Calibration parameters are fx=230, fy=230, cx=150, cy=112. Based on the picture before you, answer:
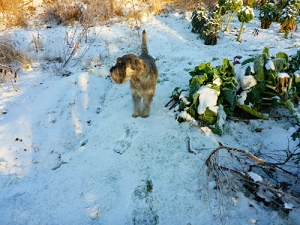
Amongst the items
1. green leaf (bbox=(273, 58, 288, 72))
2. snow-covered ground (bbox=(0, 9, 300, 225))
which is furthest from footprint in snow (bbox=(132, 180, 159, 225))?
green leaf (bbox=(273, 58, 288, 72))

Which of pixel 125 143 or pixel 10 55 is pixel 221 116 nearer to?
pixel 125 143

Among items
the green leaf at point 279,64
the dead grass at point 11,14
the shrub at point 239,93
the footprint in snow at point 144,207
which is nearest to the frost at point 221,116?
the shrub at point 239,93

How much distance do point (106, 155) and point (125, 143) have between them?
12.3 inches

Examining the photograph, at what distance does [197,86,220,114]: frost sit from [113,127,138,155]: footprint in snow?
0.98 m

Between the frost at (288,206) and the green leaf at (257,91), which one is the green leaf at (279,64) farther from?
the frost at (288,206)

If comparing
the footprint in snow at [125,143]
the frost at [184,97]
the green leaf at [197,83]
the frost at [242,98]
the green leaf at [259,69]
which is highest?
the green leaf at [259,69]

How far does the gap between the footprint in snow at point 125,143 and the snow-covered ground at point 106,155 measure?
1cm

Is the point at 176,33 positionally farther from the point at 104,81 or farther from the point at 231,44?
the point at 104,81

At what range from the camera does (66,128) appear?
3.49m

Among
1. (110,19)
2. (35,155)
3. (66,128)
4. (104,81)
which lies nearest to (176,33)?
(110,19)

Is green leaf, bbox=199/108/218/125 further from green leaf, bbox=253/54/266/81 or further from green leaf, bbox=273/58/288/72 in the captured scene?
green leaf, bbox=273/58/288/72

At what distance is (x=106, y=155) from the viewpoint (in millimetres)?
2914

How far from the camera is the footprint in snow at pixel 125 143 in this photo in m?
3.00

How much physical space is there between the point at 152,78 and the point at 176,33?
4220 millimetres
